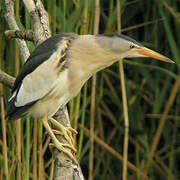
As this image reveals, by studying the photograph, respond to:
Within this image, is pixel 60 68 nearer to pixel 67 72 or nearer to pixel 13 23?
pixel 67 72

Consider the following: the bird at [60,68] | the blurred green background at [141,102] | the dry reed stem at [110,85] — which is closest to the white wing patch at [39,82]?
the bird at [60,68]

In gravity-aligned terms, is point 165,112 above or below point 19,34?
below

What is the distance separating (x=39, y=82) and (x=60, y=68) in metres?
0.08

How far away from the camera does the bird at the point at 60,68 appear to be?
1.13 meters

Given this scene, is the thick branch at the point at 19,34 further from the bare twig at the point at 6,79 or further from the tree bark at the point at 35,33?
the bare twig at the point at 6,79

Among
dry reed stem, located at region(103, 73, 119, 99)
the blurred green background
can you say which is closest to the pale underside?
the blurred green background

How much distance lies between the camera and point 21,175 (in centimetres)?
130

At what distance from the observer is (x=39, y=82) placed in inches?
46.6

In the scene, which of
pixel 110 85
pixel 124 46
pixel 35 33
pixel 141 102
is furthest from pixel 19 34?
pixel 141 102

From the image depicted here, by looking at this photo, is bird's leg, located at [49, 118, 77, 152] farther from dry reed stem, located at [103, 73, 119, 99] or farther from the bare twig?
dry reed stem, located at [103, 73, 119, 99]

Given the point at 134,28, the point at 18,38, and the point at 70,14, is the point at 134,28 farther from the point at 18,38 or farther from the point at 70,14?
the point at 18,38

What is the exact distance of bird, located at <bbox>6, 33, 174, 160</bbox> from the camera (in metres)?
1.13

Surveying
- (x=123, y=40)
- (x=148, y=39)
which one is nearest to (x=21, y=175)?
(x=123, y=40)

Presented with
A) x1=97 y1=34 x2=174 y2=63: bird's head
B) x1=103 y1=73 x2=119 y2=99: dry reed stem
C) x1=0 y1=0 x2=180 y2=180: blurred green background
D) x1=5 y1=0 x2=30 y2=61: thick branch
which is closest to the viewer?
x1=97 y1=34 x2=174 y2=63: bird's head
